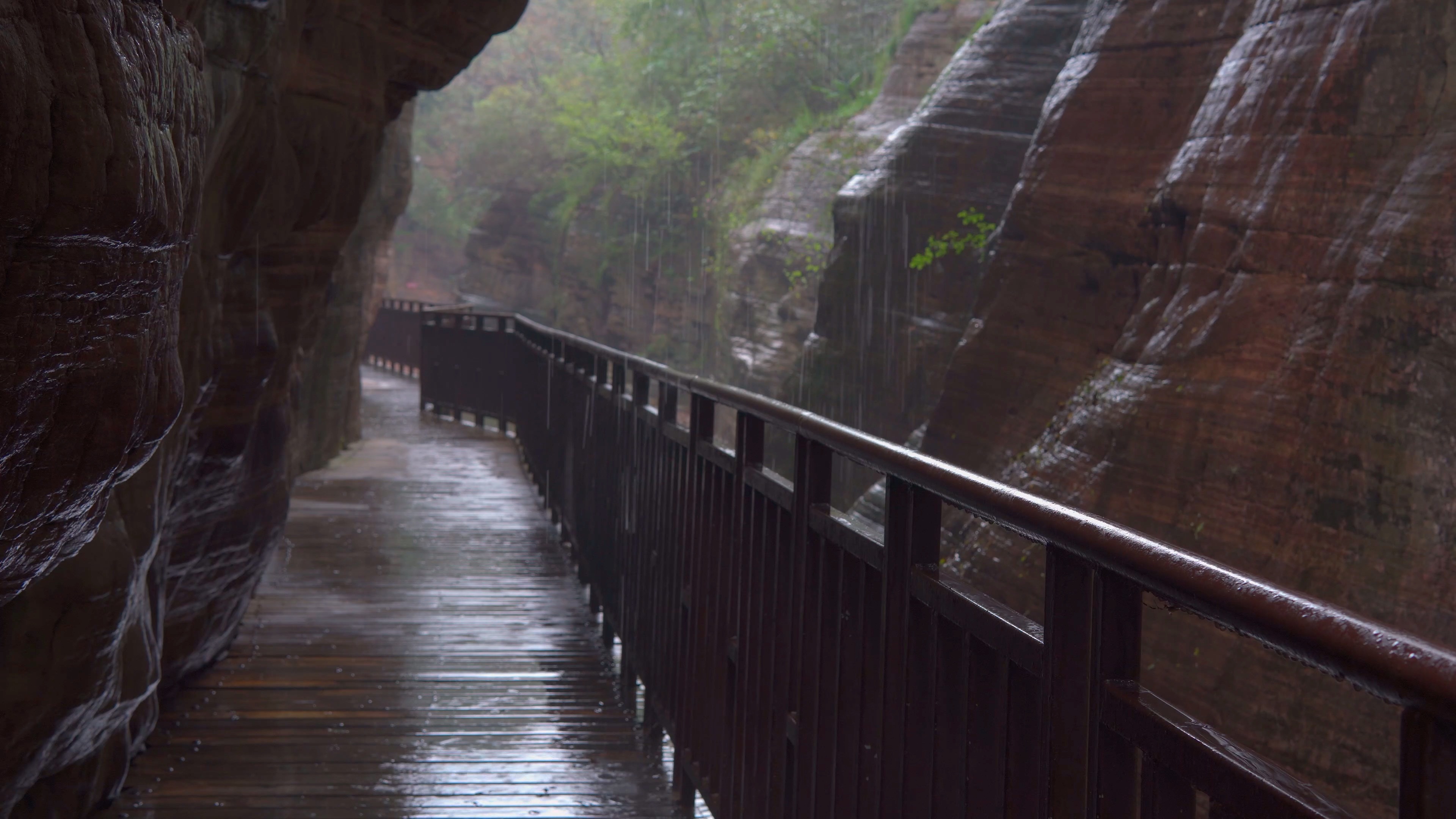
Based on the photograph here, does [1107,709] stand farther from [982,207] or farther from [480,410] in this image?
[982,207]

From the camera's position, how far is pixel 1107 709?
1.30 m

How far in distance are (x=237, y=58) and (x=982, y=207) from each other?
1355 centimetres

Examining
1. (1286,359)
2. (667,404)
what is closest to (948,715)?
(667,404)

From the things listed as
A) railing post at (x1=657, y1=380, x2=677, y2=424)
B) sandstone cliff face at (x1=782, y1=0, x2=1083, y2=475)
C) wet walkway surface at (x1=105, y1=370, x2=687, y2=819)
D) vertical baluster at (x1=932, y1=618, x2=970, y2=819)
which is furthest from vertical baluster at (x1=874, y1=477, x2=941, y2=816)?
sandstone cliff face at (x1=782, y1=0, x2=1083, y2=475)

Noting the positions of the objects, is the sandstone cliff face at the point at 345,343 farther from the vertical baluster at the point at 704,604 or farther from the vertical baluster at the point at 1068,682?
the vertical baluster at the point at 1068,682

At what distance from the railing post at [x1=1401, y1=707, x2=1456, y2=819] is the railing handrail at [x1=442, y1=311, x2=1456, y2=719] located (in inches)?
0.6

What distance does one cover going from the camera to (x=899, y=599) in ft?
6.50

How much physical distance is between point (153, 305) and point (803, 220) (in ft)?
80.6

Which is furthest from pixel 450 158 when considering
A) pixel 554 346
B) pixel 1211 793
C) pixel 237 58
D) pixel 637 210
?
pixel 1211 793

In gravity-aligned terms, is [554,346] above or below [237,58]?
below

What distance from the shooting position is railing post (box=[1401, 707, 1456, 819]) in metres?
0.84

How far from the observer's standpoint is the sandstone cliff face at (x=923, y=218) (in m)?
15.6

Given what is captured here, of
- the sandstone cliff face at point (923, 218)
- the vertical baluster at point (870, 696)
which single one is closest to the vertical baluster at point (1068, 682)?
the vertical baluster at point (870, 696)

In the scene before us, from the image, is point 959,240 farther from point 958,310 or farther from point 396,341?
point 396,341
